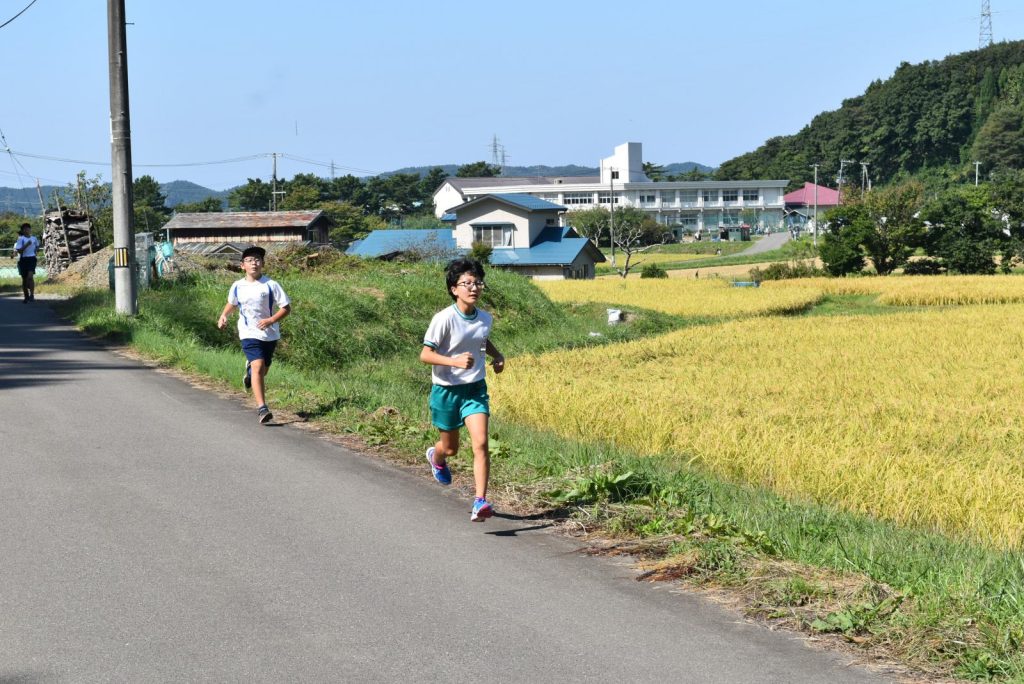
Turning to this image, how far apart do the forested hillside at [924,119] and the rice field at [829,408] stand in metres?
116

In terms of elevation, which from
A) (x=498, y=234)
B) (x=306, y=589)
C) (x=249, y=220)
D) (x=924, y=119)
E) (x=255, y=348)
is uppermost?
(x=924, y=119)

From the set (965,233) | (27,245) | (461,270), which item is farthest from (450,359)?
(965,233)

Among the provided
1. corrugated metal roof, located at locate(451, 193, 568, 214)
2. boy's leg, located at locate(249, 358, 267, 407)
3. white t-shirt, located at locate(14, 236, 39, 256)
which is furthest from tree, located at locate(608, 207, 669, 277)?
boy's leg, located at locate(249, 358, 267, 407)

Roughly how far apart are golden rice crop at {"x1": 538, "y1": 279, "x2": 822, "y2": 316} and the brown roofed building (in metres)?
19.9

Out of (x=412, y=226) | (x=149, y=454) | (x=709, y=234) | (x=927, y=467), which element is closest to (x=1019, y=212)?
(x=412, y=226)

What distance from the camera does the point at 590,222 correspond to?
98.7 m

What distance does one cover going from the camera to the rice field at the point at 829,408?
870cm

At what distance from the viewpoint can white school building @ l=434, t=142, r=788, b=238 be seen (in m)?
124

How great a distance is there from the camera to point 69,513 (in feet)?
23.4

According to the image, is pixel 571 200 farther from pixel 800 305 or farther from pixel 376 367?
pixel 376 367

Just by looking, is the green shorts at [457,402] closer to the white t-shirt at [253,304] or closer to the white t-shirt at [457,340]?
the white t-shirt at [457,340]

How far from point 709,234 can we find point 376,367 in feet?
352

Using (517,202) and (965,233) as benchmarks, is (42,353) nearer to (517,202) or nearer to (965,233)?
(965,233)

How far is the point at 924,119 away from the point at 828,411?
141m
